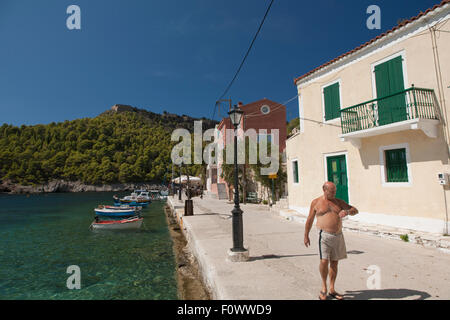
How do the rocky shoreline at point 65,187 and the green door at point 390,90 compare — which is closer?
the green door at point 390,90

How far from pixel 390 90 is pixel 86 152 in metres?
123

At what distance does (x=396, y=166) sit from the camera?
27.7 feet

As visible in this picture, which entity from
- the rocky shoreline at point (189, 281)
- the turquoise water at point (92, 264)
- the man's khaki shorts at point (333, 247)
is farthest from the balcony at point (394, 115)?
the turquoise water at point (92, 264)

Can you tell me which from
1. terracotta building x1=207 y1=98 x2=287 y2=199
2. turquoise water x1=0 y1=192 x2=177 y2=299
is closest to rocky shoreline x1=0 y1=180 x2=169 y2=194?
terracotta building x1=207 y1=98 x2=287 y2=199

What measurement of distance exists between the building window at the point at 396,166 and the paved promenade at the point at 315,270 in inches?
84.0

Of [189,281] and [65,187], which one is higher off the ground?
[65,187]

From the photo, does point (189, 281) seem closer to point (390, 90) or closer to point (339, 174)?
point (339, 174)

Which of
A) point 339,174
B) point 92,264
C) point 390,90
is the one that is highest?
point 390,90

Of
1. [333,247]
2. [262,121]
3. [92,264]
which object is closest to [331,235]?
[333,247]

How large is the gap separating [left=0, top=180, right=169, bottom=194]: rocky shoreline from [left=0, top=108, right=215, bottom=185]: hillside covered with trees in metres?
1.86

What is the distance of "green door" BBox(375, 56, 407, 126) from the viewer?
7.86 metres

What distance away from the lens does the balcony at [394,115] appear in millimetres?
7270

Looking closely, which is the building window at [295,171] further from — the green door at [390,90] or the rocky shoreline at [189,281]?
the rocky shoreline at [189,281]
